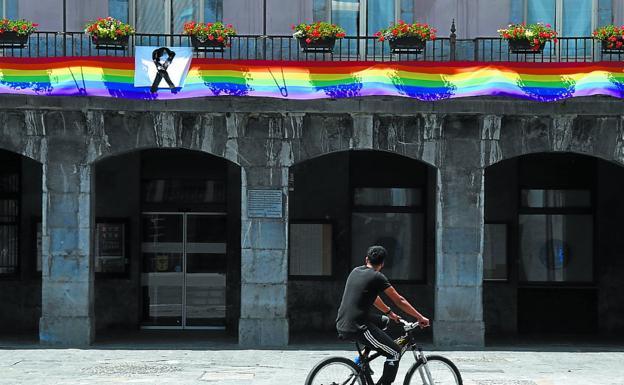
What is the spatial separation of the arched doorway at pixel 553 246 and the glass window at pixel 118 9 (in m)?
8.24

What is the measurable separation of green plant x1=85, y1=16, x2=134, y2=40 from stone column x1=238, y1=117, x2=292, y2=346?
2.86 m

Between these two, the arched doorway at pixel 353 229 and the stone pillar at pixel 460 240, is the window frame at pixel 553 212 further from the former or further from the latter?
the stone pillar at pixel 460 240

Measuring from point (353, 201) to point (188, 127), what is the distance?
4.78 meters

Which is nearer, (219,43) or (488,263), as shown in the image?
(219,43)

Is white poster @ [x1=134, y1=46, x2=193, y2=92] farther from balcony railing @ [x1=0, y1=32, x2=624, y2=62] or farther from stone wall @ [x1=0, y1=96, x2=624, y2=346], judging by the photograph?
balcony railing @ [x1=0, y1=32, x2=624, y2=62]

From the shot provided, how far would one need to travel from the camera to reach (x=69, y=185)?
18656mm

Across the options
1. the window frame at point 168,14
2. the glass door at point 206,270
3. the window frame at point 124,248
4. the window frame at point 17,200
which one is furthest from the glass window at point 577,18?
the window frame at point 17,200

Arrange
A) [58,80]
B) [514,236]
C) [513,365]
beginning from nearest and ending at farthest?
[513,365] → [58,80] → [514,236]

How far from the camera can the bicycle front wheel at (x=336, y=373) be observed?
11.1 m

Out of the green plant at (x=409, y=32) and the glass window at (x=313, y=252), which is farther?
the glass window at (x=313, y=252)

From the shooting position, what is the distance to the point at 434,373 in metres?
11.5

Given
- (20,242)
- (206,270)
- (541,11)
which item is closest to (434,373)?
(541,11)

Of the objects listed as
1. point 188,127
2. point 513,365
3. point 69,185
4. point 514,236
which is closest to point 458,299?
point 513,365

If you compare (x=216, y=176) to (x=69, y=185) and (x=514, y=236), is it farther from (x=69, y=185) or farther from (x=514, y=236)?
(x=514, y=236)
